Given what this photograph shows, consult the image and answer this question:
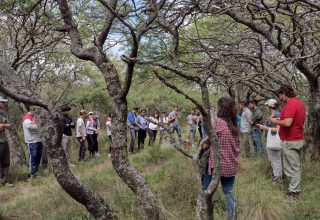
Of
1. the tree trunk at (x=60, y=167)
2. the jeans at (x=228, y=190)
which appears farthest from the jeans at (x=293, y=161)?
the tree trunk at (x=60, y=167)

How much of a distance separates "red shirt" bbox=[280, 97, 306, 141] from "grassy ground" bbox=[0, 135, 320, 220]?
2.96 ft

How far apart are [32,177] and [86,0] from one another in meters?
4.25

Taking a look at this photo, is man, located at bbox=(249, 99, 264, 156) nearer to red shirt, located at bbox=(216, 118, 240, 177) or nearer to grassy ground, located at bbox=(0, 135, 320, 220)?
grassy ground, located at bbox=(0, 135, 320, 220)

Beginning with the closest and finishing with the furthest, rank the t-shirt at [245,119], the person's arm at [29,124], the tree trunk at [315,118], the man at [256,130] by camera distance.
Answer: the tree trunk at [315,118] < the person's arm at [29,124] < the man at [256,130] < the t-shirt at [245,119]

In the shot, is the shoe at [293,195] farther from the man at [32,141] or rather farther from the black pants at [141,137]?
the black pants at [141,137]

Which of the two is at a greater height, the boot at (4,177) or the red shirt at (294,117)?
the red shirt at (294,117)

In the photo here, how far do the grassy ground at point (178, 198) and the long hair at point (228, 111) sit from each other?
1088 millimetres

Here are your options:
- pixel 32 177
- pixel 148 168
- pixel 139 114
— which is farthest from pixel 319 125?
pixel 139 114

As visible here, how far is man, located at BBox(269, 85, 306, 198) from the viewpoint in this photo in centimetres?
636

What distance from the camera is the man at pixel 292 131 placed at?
6.36 metres

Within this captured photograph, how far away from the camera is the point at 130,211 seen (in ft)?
17.5

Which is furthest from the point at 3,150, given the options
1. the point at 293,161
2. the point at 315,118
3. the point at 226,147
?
the point at 315,118

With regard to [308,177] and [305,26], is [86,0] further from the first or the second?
[308,177]

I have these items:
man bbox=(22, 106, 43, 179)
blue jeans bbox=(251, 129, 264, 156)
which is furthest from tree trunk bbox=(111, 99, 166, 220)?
blue jeans bbox=(251, 129, 264, 156)
